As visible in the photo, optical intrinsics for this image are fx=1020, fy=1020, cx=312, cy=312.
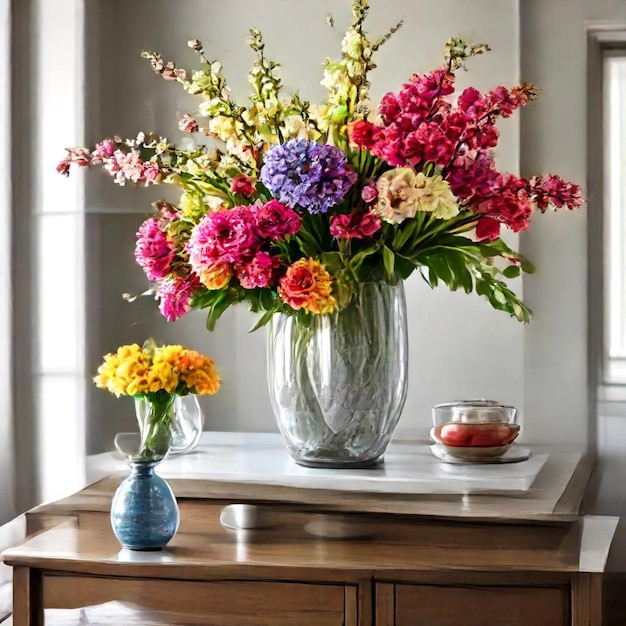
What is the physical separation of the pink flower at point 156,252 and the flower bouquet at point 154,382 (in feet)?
0.54

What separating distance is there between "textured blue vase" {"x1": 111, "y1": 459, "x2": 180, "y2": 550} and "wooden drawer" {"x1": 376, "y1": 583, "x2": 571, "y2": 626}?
12.4 inches

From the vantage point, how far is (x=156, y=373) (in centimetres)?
144

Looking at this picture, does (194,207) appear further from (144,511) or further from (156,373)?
(144,511)

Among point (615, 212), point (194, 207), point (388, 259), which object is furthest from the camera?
point (615, 212)

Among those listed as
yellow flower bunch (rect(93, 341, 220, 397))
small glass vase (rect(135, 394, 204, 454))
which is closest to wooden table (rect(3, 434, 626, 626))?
yellow flower bunch (rect(93, 341, 220, 397))

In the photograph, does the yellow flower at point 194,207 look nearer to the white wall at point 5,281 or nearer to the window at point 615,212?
the white wall at point 5,281

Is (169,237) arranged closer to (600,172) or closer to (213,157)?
(213,157)

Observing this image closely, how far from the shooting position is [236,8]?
206cm

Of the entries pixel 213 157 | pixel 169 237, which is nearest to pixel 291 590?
pixel 169 237

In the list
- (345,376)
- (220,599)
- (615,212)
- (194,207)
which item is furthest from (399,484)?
(615,212)

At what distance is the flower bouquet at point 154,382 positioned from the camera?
1441mm

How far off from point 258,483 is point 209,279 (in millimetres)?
351

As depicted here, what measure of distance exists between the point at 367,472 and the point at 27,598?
55cm

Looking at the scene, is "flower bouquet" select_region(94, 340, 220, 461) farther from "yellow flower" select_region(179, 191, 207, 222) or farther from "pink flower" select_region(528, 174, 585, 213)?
"pink flower" select_region(528, 174, 585, 213)
